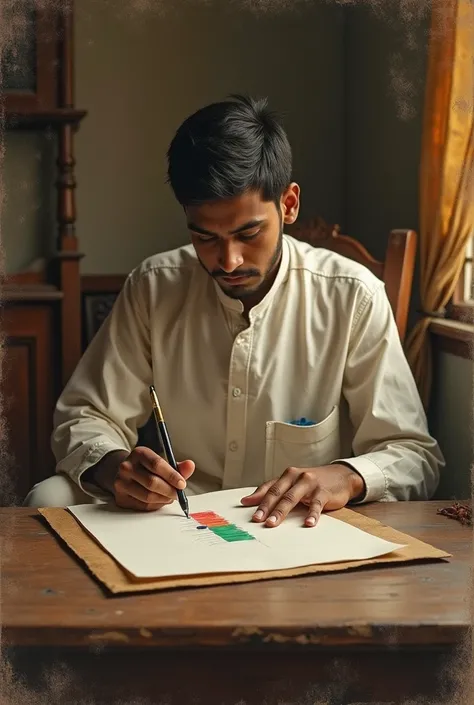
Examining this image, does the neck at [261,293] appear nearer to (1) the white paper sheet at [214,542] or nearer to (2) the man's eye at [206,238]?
(2) the man's eye at [206,238]

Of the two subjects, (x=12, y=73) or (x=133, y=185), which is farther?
(x=133, y=185)

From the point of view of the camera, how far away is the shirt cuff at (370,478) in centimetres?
167

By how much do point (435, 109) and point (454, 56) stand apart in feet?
0.54

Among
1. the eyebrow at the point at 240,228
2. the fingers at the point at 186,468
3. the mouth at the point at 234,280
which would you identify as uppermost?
the eyebrow at the point at 240,228

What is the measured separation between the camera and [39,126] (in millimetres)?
3188

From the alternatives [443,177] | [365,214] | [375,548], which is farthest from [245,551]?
[365,214]

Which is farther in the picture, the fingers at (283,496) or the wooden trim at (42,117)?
the wooden trim at (42,117)

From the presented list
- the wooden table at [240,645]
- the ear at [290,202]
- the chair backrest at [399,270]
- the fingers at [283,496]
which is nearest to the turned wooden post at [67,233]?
the chair backrest at [399,270]

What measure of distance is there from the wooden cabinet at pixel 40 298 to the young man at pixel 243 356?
3.22 ft

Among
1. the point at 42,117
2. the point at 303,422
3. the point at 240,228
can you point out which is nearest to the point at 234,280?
the point at 240,228

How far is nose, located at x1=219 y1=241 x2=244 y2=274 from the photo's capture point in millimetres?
1818

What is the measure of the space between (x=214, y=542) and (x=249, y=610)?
0.25 metres

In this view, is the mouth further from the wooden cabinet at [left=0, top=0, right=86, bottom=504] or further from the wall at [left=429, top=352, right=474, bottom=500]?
the wooden cabinet at [left=0, top=0, right=86, bottom=504]

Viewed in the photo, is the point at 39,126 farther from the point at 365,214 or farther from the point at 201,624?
the point at 201,624
